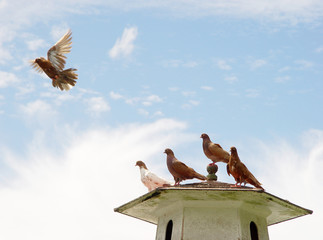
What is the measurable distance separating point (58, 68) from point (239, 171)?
4246 mm

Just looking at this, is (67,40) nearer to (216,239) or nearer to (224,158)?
(224,158)

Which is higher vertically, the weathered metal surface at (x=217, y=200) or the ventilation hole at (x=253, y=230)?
the weathered metal surface at (x=217, y=200)

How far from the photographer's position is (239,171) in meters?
6.06

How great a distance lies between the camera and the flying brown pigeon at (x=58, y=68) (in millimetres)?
8312

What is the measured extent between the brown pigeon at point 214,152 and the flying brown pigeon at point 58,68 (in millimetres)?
3069

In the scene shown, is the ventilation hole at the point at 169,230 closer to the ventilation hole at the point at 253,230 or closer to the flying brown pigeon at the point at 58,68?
the ventilation hole at the point at 253,230

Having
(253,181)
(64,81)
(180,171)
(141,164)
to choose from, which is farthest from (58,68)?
(253,181)

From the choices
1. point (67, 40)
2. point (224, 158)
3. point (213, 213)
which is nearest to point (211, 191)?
point (213, 213)

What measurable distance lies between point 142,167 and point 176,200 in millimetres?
1952

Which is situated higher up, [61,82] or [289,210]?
[61,82]

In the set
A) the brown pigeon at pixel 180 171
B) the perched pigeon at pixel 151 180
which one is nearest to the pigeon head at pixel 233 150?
the brown pigeon at pixel 180 171

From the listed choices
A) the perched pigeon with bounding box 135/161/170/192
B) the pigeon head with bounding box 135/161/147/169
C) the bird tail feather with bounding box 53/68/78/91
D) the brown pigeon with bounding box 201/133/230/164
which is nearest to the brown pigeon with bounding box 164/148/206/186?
the brown pigeon with bounding box 201/133/230/164

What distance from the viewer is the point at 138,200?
652cm

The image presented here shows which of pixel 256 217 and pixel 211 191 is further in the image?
pixel 256 217
